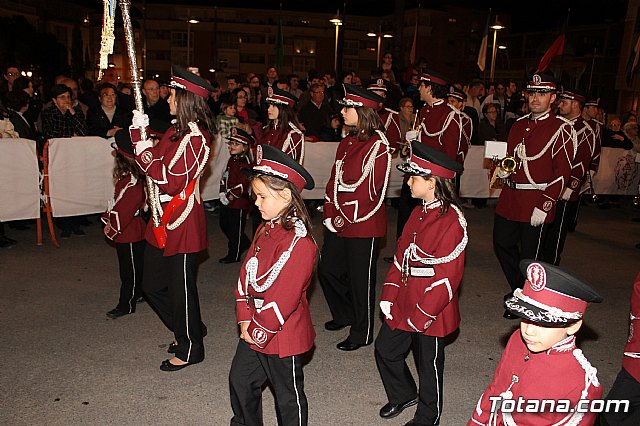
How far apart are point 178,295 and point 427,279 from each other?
2.07m

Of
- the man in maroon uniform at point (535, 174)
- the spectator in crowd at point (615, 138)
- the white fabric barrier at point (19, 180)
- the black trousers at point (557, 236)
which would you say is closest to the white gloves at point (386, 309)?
the man in maroon uniform at point (535, 174)

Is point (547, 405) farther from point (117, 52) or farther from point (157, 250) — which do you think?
point (117, 52)

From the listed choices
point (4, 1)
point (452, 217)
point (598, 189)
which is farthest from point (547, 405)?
point (4, 1)

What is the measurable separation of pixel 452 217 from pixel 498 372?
119 cm

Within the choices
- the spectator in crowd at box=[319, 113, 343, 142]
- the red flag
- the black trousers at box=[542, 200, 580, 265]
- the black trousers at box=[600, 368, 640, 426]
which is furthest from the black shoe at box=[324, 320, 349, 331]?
the red flag

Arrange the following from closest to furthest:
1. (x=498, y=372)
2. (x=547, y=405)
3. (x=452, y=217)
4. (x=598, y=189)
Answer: (x=547, y=405)
(x=498, y=372)
(x=452, y=217)
(x=598, y=189)

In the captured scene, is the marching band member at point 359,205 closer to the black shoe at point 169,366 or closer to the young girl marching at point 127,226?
the black shoe at point 169,366

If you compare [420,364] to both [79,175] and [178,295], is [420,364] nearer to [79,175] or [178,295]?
[178,295]

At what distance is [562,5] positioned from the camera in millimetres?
47875

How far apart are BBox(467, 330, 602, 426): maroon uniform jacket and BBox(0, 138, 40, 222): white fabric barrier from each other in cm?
734

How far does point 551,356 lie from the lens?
2766mm

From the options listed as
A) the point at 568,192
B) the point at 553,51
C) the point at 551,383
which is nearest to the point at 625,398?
the point at 551,383

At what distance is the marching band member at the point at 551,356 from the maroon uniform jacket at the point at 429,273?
3.38ft

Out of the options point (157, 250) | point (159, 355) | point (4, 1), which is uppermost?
point (4, 1)
